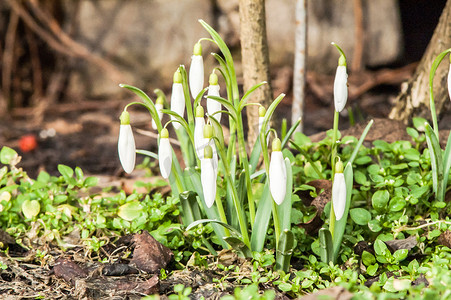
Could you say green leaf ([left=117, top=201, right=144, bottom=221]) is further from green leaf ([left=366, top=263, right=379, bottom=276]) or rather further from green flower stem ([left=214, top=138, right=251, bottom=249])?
green leaf ([left=366, top=263, right=379, bottom=276])

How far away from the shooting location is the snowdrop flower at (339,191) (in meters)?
1.68

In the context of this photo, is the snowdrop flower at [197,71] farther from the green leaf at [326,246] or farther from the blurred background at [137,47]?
the blurred background at [137,47]

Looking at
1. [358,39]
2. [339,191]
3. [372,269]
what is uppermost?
[358,39]

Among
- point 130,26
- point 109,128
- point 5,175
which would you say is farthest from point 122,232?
point 130,26

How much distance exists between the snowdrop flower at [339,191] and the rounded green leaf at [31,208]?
4.11 feet

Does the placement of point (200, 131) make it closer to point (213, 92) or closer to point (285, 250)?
point (213, 92)

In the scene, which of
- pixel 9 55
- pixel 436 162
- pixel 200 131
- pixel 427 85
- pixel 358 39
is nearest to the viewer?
pixel 200 131

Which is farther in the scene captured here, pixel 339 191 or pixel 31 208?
pixel 31 208

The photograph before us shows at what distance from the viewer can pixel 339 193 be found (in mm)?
1698

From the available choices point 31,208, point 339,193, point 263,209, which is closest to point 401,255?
point 339,193

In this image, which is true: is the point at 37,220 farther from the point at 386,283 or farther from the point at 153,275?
the point at 386,283

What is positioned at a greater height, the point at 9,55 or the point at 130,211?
the point at 9,55

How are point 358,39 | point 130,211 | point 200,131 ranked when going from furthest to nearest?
1. point 358,39
2. point 130,211
3. point 200,131

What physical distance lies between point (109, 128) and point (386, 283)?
11.0 feet
